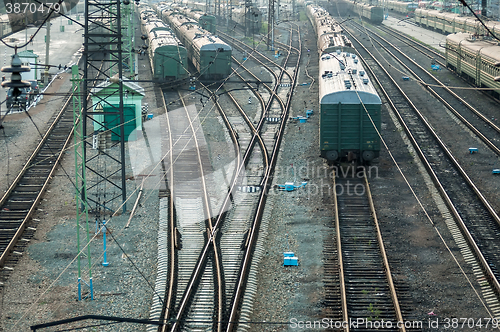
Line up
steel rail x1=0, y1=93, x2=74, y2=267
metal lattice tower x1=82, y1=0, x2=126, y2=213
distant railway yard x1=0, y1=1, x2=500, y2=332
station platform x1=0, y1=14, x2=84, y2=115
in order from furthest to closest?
station platform x1=0, y1=14, x2=84, y2=115 → metal lattice tower x1=82, y1=0, x2=126, y2=213 → steel rail x1=0, y1=93, x2=74, y2=267 → distant railway yard x1=0, y1=1, x2=500, y2=332

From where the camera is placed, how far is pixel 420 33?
77.0 metres

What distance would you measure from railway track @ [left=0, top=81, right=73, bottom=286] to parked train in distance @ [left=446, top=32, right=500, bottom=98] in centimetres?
2225

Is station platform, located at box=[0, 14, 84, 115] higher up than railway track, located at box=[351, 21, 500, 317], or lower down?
higher up

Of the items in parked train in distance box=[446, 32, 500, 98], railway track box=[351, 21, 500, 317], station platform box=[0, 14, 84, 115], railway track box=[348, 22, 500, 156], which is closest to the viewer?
railway track box=[351, 21, 500, 317]

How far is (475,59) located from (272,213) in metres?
23.9

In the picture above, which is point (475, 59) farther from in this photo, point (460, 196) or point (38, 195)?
point (38, 195)

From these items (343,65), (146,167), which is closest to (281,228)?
(146,167)

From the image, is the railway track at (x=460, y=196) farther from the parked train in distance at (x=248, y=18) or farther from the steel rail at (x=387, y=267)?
the parked train in distance at (x=248, y=18)

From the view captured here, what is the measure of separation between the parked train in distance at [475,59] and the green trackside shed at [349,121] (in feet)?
38.5

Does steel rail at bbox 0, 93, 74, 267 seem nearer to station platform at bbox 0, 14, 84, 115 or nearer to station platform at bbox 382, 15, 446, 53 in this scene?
station platform at bbox 0, 14, 84, 115

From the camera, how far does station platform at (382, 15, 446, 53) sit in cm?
6655

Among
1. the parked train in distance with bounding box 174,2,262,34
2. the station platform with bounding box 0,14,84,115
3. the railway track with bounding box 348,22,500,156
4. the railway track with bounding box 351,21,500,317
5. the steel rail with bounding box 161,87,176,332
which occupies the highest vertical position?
the parked train in distance with bounding box 174,2,262,34

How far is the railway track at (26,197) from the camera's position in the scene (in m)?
19.4

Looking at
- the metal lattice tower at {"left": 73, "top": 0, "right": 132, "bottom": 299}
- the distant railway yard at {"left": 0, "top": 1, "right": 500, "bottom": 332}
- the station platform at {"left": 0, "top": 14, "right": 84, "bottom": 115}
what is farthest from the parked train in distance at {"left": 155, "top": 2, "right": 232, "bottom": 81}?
the metal lattice tower at {"left": 73, "top": 0, "right": 132, "bottom": 299}
